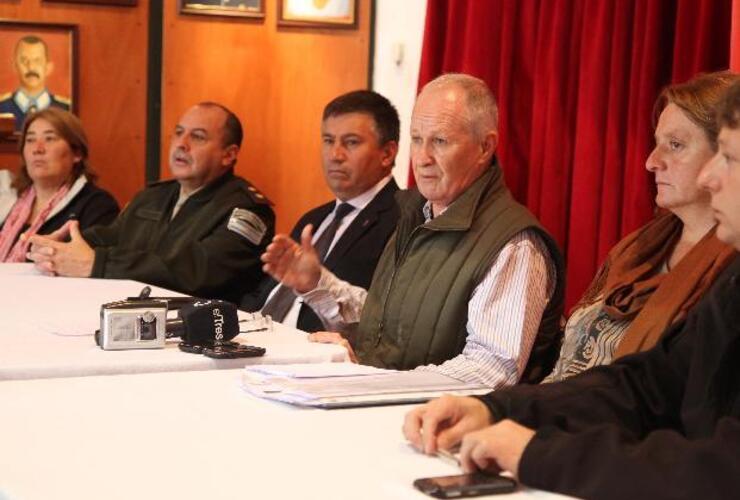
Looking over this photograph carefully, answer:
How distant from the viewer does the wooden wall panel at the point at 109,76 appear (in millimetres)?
5672

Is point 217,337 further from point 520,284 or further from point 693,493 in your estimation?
point 693,493

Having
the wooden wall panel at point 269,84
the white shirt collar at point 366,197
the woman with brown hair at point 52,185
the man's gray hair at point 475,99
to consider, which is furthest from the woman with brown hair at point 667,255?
the wooden wall panel at point 269,84

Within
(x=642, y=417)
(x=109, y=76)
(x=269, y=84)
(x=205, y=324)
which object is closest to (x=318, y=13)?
(x=269, y=84)

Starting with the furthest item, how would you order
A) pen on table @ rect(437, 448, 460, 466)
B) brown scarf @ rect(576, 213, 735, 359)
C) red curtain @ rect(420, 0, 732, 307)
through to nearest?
1. red curtain @ rect(420, 0, 732, 307)
2. brown scarf @ rect(576, 213, 735, 359)
3. pen on table @ rect(437, 448, 460, 466)

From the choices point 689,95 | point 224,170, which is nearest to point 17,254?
point 224,170

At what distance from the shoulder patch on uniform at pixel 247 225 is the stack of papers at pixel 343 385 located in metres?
2.06

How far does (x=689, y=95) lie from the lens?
2.71 metres

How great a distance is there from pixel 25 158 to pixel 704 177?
4012 millimetres

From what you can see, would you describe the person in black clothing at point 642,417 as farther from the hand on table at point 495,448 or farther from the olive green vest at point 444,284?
the olive green vest at point 444,284

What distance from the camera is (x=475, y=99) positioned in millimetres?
3072

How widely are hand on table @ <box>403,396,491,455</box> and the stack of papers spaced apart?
27cm

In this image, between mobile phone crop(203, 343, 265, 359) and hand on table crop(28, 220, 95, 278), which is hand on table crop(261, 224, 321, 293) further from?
hand on table crop(28, 220, 95, 278)

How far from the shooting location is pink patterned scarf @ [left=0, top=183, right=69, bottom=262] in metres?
4.93

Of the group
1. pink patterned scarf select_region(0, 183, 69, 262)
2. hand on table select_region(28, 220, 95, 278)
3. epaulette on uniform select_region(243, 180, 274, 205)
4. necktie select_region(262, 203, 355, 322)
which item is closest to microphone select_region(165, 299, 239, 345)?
necktie select_region(262, 203, 355, 322)
